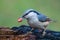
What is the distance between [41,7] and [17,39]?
1.25 feet

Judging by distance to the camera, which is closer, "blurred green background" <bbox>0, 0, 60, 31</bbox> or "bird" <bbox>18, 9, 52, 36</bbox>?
"bird" <bbox>18, 9, 52, 36</bbox>

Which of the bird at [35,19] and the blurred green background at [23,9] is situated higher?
the blurred green background at [23,9]

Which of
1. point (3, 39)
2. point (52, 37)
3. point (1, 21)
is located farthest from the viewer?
point (1, 21)

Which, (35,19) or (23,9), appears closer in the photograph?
(35,19)

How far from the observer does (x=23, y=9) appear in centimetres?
158

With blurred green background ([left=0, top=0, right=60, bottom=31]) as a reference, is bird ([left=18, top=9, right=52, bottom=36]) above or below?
below

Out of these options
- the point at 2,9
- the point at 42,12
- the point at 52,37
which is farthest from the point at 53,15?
the point at 2,9

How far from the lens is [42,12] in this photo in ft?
5.25

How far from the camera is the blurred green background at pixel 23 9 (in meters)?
1.56

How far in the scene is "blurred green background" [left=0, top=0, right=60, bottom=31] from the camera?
156 cm

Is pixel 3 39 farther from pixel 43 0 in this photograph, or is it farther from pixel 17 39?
pixel 43 0

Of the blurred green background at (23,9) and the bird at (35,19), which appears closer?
the bird at (35,19)

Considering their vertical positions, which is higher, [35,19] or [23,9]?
[23,9]

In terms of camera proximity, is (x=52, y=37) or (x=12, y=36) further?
(x=52, y=37)
